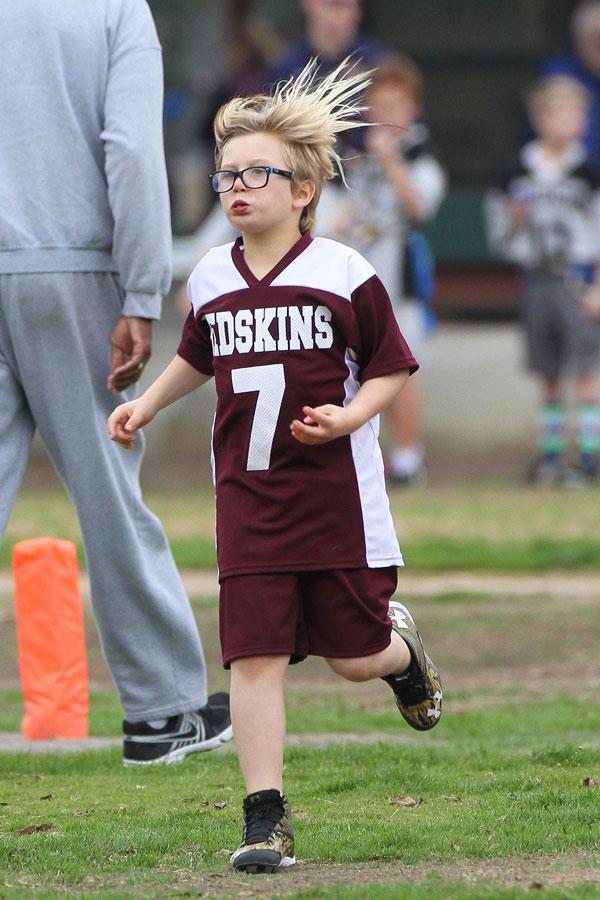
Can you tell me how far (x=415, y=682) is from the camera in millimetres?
4438

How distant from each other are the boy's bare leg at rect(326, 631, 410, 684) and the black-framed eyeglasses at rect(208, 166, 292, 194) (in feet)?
3.46

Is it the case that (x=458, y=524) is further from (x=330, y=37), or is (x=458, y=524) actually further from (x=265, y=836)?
(x=265, y=836)

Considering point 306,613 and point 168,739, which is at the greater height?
point 306,613

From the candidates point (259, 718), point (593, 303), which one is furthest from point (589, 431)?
point (259, 718)

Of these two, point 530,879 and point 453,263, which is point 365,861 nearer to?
point 530,879

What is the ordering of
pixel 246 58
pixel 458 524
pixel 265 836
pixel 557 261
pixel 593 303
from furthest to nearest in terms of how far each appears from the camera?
pixel 246 58, pixel 557 261, pixel 593 303, pixel 458 524, pixel 265 836

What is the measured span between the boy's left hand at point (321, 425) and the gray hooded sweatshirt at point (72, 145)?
112 centimetres

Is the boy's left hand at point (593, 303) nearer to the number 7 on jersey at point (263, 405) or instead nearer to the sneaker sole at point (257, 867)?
the number 7 on jersey at point (263, 405)

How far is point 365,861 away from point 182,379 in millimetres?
1170

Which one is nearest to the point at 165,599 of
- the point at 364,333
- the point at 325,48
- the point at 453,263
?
the point at 364,333

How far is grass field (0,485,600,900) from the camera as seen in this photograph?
371cm

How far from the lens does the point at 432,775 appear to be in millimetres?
4727

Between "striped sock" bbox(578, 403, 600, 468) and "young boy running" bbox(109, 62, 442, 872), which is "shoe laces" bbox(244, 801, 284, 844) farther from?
"striped sock" bbox(578, 403, 600, 468)

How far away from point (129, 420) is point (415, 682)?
940mm
